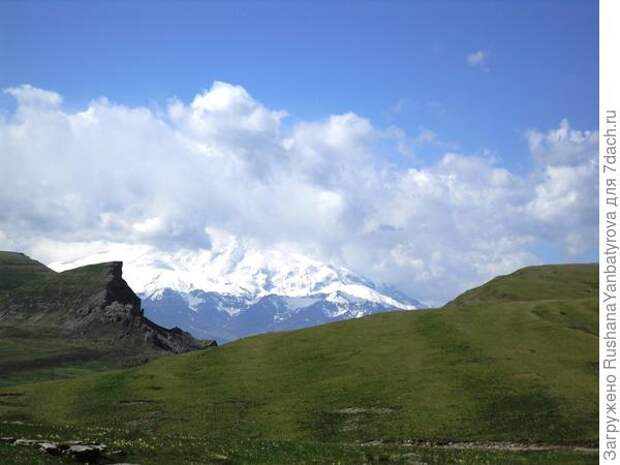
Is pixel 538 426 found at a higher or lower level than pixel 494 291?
lower

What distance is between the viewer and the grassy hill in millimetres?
43062

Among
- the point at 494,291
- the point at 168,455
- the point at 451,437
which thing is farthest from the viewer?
the point at 494,291

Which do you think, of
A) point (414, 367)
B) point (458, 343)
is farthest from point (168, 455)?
point (458, 343)

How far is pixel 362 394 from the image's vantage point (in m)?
71.3

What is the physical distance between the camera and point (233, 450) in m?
38.8

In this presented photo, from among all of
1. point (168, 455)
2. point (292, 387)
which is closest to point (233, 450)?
point (168, 455)

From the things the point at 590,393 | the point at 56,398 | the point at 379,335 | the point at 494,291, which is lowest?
the point at 56,398

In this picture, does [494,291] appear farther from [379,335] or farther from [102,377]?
[102,377]

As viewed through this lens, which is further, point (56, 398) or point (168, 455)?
point (56, 398)

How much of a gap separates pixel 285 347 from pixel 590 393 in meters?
44.8

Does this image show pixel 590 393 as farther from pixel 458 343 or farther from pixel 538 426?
Answer: pixel 458 343

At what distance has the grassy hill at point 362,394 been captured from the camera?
141 feet

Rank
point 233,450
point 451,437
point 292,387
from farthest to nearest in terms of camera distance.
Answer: point 292,387 → point 451,437 → point 233,450

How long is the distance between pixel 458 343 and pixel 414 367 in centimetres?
1013
